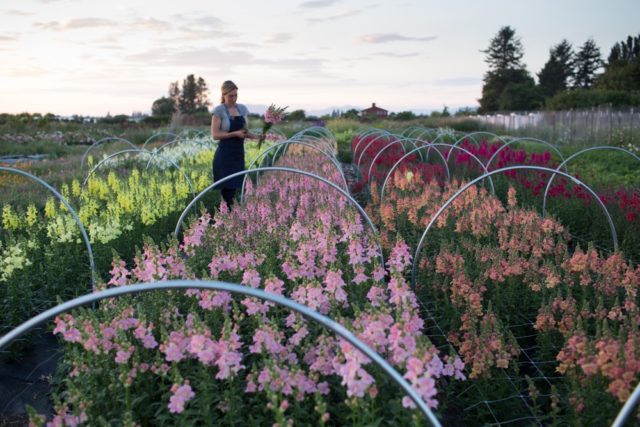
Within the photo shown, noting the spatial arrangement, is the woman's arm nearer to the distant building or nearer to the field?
the field

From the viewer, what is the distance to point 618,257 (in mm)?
4164

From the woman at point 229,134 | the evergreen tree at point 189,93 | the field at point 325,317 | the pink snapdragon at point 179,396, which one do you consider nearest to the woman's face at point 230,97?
the woman at point 229,134

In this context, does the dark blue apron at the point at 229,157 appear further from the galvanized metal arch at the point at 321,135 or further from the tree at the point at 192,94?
the tree at the point at 192,94

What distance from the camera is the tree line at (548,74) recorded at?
5228 cm

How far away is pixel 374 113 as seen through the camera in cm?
5016

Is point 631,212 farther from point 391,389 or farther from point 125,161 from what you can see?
point 125,161

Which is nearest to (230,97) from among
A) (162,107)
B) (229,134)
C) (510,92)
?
(229,134)

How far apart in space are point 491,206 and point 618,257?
2.10m

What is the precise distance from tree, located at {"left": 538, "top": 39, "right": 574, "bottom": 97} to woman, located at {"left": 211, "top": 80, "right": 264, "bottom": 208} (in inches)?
2792

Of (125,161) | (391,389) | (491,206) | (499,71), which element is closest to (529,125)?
(125,161)

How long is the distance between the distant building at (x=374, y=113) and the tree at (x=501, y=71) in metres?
18.8

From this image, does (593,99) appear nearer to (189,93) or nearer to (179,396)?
(189,93)

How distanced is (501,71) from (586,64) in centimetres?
1491

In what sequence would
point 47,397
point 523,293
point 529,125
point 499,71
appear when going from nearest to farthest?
point 47,397 < point 523,293 < point 529,125 < point 499,71
